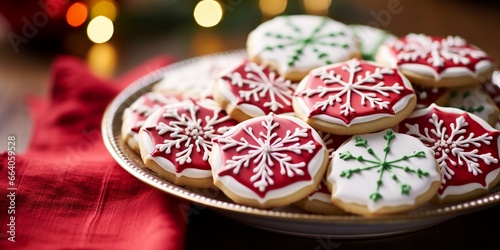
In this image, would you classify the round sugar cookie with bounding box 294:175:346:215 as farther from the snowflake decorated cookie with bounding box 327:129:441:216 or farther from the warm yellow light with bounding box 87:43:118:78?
the warm yellow light with bounding box 87:43:118:78

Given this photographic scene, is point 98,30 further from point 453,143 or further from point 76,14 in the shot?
point 453,143

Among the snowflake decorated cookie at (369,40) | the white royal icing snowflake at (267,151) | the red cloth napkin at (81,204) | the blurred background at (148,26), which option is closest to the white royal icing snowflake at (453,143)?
the white royal icing snowflake at (267,151)

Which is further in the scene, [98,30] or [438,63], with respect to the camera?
[98,30]

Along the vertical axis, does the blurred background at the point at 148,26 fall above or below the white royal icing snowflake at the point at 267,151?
below

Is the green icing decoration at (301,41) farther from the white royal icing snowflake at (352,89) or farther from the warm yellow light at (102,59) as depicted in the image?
the warm yellow light at (102,59)

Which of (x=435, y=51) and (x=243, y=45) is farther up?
(x=435, y=51)

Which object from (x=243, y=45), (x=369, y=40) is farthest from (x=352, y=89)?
(x=243, y=45)
